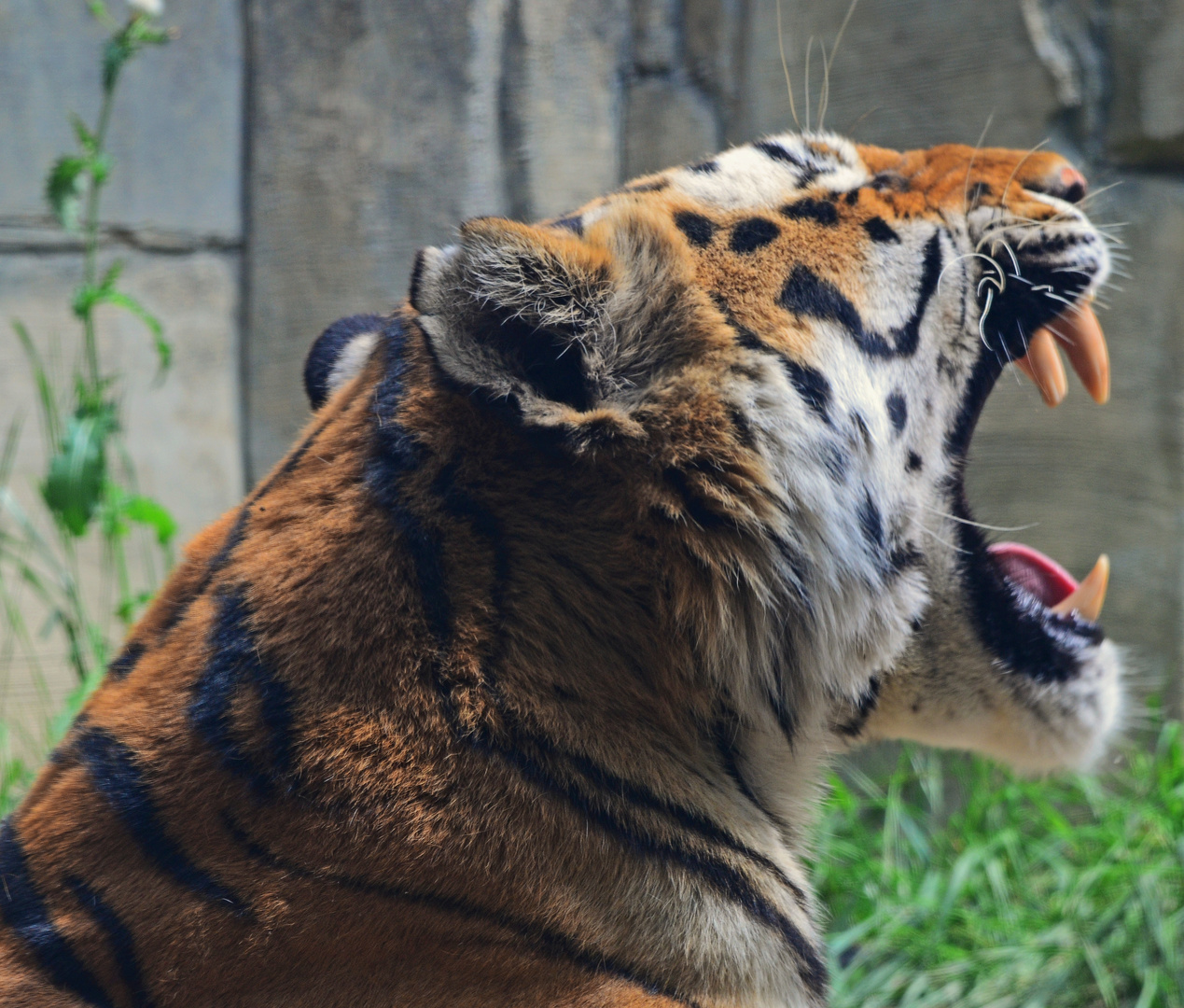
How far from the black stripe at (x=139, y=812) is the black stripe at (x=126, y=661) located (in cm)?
8

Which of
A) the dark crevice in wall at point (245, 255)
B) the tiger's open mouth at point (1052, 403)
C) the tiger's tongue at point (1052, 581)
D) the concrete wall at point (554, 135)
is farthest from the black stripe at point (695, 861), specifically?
the dark crevice in wall at point (245, 255)

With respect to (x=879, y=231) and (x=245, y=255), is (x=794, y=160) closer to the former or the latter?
(x=879, y=231)

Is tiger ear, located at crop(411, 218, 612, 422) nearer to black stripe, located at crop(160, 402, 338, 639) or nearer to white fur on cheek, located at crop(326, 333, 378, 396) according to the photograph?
black stripe, located at crop(160, 402, 338, 639)

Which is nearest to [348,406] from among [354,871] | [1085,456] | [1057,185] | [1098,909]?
[354,871]

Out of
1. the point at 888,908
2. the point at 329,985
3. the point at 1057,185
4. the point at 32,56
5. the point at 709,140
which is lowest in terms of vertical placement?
the point at 888,908

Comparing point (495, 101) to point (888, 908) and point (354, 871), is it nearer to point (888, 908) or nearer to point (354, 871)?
point (888, 908)

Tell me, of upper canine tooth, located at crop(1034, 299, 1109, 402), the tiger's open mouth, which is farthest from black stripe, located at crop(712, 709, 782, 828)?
upper canine tooth, located at crop(1034, 299, 1109, 402)

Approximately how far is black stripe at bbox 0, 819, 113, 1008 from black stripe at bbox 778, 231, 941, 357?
98 cm

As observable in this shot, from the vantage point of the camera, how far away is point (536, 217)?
12.1 feet

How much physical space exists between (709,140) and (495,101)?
2.30ft

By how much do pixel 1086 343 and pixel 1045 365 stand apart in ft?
0.26

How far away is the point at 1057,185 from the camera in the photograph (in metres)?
1.62

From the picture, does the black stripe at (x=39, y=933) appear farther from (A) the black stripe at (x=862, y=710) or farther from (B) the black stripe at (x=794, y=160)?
(B) the black stripe at (x=794, y=160)

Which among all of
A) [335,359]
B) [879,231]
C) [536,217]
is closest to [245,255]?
[536,217]
